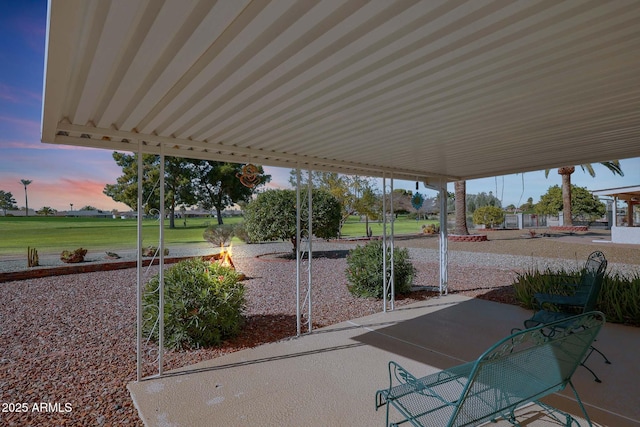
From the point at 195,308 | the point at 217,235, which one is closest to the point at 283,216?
the point at 217,235

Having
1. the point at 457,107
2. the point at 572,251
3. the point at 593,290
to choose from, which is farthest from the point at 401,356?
the point at 572,251

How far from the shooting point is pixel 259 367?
9.98ft

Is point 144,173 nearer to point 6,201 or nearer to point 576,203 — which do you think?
point 6,201

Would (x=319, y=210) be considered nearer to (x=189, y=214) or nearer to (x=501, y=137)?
(x=501, y=137)

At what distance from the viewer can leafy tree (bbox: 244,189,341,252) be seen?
1038 cm

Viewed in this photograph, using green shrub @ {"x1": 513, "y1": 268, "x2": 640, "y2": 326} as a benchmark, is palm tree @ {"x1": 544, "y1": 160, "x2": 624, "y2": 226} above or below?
above

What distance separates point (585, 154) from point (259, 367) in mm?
4915

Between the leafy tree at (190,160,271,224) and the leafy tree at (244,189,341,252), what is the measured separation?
25.2 feet

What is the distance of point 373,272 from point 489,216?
71.9 feet

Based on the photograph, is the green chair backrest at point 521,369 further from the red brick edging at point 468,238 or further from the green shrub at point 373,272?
the red brick edging at point 468,238

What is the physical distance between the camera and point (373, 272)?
571 centimetres

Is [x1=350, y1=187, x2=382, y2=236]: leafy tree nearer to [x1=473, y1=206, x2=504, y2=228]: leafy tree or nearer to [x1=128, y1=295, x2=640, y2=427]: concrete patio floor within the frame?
[x1=473, y1=206, x2=504, y2=228]: leafy tree

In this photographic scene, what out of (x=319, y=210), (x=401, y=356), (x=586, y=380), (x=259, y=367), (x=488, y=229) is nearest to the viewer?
(x=586, y=380)

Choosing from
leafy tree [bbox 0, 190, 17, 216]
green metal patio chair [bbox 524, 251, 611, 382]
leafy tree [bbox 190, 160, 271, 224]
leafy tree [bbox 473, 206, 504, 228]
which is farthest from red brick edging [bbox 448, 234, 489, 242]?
leafy tree [bbox 0, 190, 17, 216]
